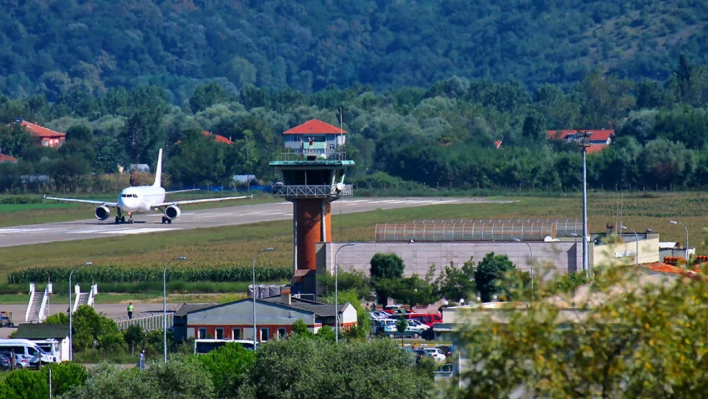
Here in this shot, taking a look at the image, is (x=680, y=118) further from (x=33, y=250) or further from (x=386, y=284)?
(x=386, y=284)

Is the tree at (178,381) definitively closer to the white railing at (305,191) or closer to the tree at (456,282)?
the tree at (456,282)

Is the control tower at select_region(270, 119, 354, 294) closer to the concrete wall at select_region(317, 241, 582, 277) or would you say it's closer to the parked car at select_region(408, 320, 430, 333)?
the concrete wall at select_region(317, 241, 582, 277)

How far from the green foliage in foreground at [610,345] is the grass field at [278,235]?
5699 centimetres

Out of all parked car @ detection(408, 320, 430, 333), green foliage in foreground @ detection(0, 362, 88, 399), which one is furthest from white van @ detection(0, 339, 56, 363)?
parked car @ detection(408, 320, 430, 333)

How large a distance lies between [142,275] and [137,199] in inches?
1489

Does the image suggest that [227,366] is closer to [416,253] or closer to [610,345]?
[610,345]

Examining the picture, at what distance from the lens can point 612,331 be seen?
16.0 meters

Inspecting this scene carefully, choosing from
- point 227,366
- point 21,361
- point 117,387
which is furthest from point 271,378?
point 21,361

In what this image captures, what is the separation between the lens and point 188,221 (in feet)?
422

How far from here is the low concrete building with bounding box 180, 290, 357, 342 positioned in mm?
57406

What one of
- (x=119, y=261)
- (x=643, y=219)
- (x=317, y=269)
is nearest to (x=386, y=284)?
(x=317, y=269)

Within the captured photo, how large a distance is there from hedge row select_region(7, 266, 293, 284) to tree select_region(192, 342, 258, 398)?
34356 mm

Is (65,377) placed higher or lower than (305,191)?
lower

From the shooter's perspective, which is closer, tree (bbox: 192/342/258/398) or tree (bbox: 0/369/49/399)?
tree (bbox: 192/342/258/398)
